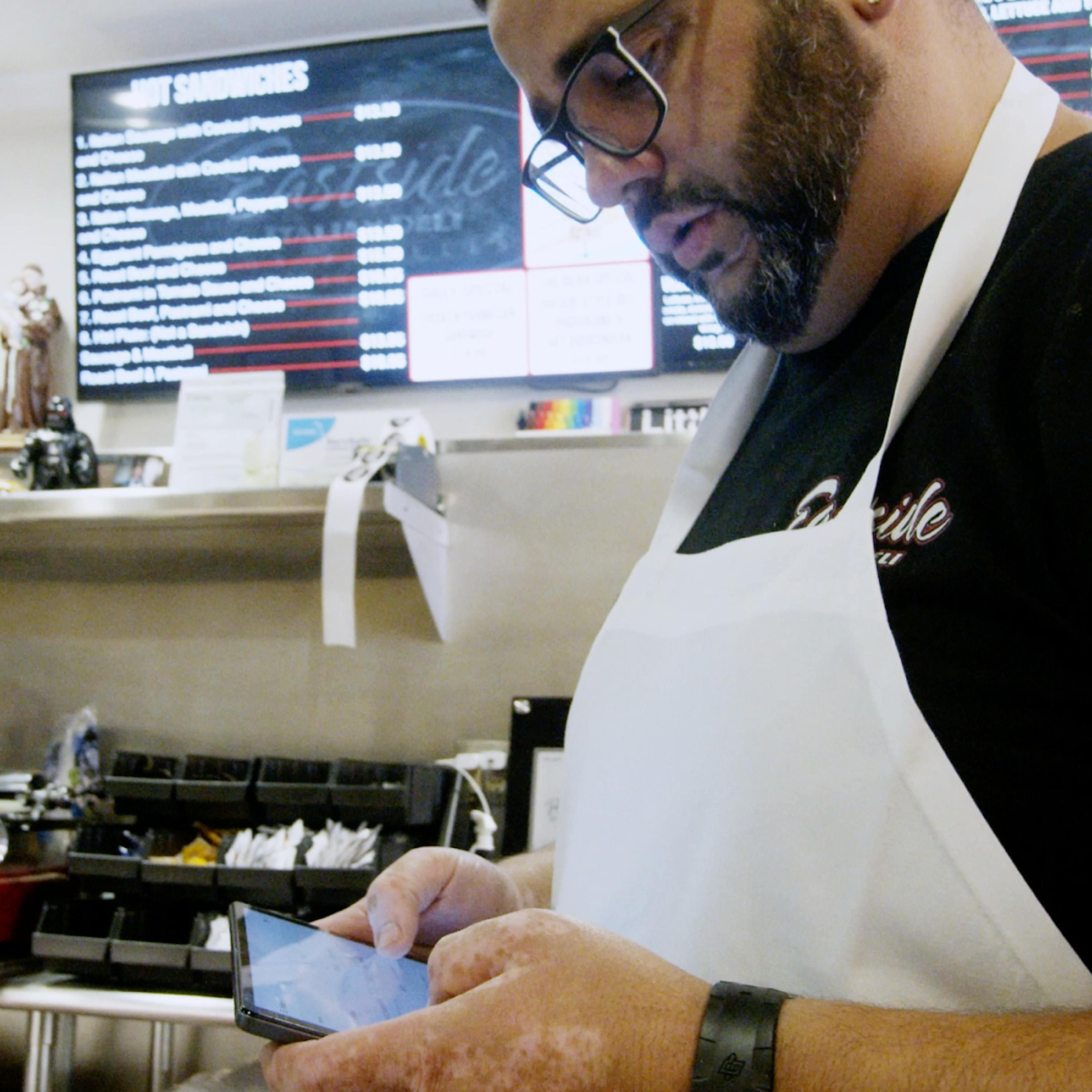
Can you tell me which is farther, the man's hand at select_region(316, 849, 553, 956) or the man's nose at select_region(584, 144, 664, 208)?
the man's nose at select_region(584, 144, 664, 208)

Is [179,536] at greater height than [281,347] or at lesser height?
lesser

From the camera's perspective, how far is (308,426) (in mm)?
1743

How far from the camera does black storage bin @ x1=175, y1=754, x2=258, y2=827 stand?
144cm

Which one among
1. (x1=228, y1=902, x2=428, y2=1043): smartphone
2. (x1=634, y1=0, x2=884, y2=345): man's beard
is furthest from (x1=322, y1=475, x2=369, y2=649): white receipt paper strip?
(x1=634, y1=0, x2=884, y2=345): man's beard

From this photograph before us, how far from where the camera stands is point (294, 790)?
4.64ft

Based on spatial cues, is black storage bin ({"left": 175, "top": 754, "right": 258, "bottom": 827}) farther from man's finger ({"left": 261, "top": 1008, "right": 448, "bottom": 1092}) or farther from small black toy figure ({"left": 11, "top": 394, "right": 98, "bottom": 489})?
man's finger ({"left": 261, "top": 1008, "right": 448, "bottom": 1092})

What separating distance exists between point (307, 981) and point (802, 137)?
2.29 feet

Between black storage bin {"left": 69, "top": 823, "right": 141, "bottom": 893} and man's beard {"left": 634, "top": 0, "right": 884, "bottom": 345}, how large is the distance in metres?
1.09

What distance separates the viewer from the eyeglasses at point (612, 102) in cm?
81

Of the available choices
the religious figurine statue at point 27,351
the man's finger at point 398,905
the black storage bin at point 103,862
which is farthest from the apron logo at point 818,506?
the religious figurine statue at point 27,351

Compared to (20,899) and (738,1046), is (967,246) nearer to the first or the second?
(738,1046)

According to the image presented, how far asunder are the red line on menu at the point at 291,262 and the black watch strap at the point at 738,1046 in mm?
2202

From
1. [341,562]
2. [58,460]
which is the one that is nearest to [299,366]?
[58,460]

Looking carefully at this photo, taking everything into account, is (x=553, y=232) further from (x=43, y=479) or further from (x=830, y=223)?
(x=830, y=223)
